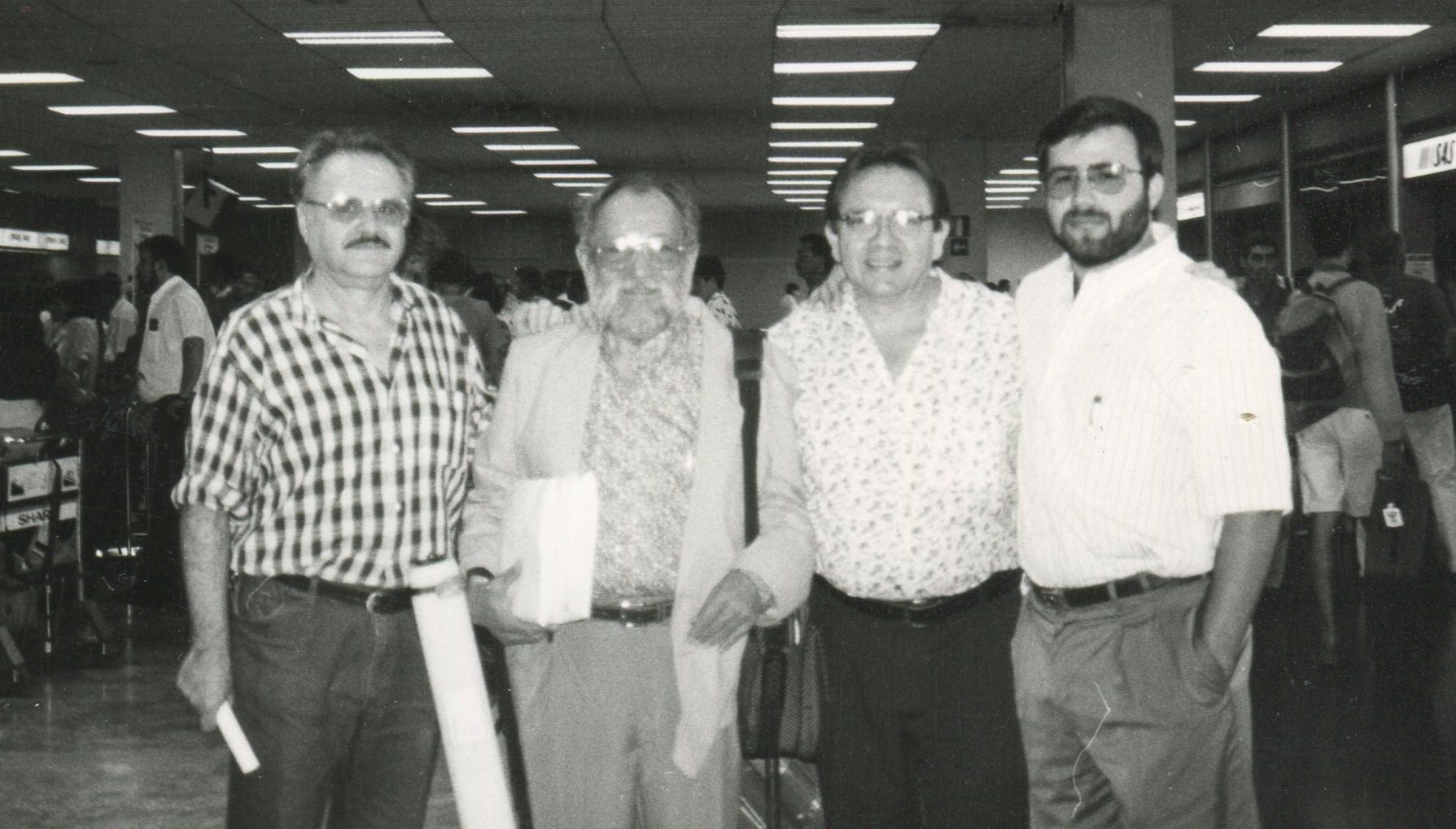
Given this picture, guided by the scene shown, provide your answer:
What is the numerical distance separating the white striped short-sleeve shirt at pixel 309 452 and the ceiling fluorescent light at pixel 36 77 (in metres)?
10.4

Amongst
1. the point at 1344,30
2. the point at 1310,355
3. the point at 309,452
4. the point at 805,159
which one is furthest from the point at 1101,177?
the point at 805,159

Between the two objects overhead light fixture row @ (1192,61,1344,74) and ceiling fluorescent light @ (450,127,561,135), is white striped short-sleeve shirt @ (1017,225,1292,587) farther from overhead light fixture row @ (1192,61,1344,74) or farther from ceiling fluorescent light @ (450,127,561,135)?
ceiling fluorescent light @ (450,127,561,135)

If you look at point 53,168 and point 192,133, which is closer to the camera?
point 192,133

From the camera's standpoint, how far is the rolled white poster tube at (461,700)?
1.59 m

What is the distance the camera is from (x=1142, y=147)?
241 centimetres

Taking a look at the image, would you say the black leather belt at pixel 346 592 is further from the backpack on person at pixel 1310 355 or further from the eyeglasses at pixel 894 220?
the backpack on person at pixel 1310 355

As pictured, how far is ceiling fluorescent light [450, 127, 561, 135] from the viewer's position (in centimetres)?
1440

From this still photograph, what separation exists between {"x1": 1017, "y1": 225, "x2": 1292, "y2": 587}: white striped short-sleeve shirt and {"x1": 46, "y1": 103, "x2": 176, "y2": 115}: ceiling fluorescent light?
12337 mm

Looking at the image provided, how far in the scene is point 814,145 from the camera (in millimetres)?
16469

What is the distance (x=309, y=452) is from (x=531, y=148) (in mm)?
14447

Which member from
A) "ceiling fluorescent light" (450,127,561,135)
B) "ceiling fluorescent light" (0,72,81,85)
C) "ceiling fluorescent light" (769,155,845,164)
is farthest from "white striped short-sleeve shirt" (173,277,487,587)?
"ceiling fluorescent light" (769,155,845,164)

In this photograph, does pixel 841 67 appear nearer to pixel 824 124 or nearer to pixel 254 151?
pixel 824 124

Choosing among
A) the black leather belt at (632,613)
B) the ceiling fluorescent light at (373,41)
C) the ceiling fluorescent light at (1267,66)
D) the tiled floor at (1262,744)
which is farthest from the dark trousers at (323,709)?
the ceiling fluorescent light at (1267,66)

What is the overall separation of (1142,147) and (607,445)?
3.40 feet
